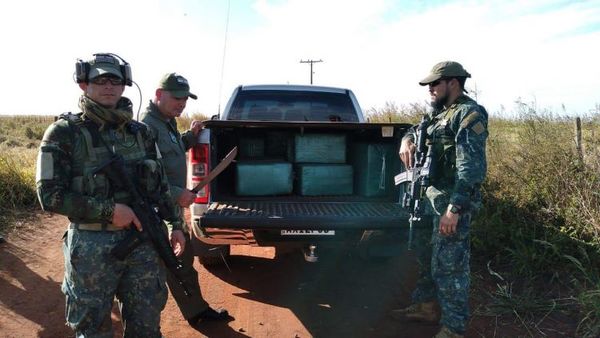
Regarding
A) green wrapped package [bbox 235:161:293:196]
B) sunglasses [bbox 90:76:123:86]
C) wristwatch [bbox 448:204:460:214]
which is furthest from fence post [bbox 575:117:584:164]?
sunglasses [bbox 90:76:123:86]

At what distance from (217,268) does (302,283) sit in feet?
3.14

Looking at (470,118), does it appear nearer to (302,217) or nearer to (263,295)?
(302,217)

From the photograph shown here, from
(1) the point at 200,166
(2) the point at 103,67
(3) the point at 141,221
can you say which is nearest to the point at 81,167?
(3) the point at 141,221

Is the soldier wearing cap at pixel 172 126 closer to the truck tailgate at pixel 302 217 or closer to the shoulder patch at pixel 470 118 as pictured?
the truck tailgate at pixel 302 217

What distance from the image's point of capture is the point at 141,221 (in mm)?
2176

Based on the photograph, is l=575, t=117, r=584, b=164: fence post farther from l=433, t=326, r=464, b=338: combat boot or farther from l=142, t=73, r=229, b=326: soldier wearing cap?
l=142, t=73, r=229, b=326: soldier wearing cap

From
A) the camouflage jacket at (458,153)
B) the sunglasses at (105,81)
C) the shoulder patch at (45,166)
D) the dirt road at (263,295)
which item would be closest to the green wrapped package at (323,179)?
the dirt road at (263,295)

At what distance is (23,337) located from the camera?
3.04 meters

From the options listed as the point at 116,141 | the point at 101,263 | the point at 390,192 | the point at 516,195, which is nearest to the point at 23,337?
the point at 101,263

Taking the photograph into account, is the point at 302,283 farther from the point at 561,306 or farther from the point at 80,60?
the point at 80,60

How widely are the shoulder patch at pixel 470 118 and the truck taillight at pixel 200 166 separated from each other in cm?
193

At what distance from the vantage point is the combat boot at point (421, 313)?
131 inches

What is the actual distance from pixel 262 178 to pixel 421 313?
1778 mm

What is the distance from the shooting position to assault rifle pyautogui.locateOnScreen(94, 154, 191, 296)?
6.84 ft
